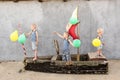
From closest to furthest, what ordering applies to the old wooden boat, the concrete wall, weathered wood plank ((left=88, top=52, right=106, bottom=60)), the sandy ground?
1. the sandy ground
2. the old wooden boat
3. weathered wood plank ((left=88, top=52, right=106, bottom=60))
4. the concrete wall

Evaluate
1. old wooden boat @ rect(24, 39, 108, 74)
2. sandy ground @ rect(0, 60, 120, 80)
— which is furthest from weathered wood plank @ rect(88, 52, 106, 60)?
sandy ground @ rect(0, 60, 120, 80)

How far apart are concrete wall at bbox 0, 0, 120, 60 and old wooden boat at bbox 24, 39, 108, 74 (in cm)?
108

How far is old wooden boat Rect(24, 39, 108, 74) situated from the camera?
1132 centimetres

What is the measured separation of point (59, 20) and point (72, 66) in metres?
1.94

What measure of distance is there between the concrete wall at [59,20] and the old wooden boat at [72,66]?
3.53 ft

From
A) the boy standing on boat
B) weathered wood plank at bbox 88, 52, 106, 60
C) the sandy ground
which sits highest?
the boy standing on boat

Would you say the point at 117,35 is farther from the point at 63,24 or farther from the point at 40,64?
the point at 40,64

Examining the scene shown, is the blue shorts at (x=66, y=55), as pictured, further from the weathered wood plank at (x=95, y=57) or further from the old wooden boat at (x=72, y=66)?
the weathered wood plank at (x=95, y=57)

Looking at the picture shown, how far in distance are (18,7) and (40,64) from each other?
2.28 meters

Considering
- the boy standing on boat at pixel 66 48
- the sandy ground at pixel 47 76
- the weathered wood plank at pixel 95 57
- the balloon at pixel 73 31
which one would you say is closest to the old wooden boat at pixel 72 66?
the weathered wood plank at pixel 95 57

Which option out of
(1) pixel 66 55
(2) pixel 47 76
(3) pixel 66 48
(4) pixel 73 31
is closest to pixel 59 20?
(4) pixel 73 31

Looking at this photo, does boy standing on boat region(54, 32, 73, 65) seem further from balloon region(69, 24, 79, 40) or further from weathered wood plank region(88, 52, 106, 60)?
weathered wood plank region(88, 52, 106, 60)

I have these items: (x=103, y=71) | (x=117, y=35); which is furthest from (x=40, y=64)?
(x=117, y=35)

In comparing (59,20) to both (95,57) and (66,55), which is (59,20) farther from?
(95,57)
